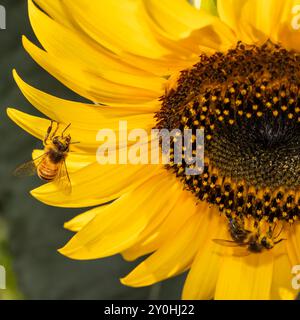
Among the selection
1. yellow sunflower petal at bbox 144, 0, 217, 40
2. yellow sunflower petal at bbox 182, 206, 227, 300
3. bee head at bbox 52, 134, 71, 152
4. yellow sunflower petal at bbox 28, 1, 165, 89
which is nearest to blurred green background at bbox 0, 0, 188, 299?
yellow sunflower petal at bbox 182, 206, 227, 300

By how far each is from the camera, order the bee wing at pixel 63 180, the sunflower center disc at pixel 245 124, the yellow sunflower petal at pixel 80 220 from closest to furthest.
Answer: the sunflower center disc at pixel 245 124
the bee wing at pixel 63 180
the yellow sunflower petal at pixel 80 220

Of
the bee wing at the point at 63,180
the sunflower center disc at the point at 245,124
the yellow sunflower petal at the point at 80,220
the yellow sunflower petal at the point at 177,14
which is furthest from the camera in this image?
the yellow sunflower petal at the point at 80,220

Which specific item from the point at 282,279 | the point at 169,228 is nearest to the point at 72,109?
the point at 169,228

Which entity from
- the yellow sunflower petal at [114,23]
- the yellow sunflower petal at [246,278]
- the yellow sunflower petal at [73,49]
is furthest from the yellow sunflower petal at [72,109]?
the yellow sunflower petal at [246,278]

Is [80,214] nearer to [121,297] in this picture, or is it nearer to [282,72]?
[121,297]

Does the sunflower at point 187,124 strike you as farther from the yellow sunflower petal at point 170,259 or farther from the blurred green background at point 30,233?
the blurred green background at point 30,233

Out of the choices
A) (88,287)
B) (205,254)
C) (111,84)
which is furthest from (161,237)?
(111,84)

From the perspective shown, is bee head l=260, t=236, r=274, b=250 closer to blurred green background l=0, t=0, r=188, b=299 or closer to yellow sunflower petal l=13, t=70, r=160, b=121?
blurred green background l=0, t=0, r=188, b=299
